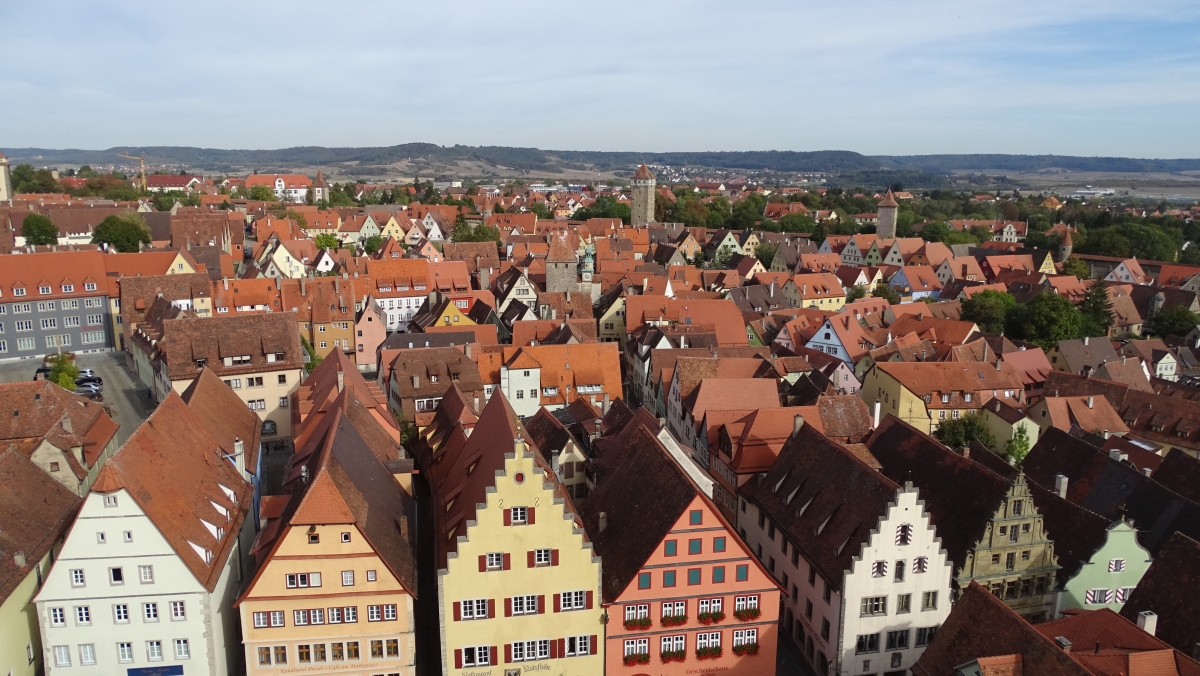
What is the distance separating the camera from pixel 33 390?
44.0 meters

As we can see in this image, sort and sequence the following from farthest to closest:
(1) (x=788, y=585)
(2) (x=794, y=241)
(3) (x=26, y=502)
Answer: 1. (2) (x=794, y=241)
2. (1) (x=788, y=585)
3. (3) (x=26, y=502)

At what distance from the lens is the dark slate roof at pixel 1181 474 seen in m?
41.1

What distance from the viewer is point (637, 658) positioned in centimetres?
3186

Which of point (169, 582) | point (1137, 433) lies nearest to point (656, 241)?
point (1137, 433)

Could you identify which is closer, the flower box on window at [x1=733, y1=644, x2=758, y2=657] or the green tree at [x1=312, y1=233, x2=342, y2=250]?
the flower box on window at [x1=733, y1=644, x2=758, y2=657]

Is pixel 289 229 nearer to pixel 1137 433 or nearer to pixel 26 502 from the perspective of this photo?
pixel 26 502

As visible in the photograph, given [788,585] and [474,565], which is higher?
[474,565]

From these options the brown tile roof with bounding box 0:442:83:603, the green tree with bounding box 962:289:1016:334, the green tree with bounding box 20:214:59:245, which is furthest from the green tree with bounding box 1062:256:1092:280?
the green tree with bounding box 20:214:59:245

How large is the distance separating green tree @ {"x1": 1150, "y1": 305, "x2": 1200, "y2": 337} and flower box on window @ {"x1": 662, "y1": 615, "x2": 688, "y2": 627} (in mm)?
92748

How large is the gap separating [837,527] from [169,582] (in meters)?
25.4

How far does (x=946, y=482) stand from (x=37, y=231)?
358 ft

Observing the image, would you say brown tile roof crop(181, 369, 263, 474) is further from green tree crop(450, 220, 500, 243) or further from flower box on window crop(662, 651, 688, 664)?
green tree crop(450, 220, 500, 243)

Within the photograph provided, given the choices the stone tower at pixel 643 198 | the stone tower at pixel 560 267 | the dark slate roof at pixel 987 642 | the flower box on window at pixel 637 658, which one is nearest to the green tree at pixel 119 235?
the stone tower at pixel 560 267

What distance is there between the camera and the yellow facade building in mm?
29812
